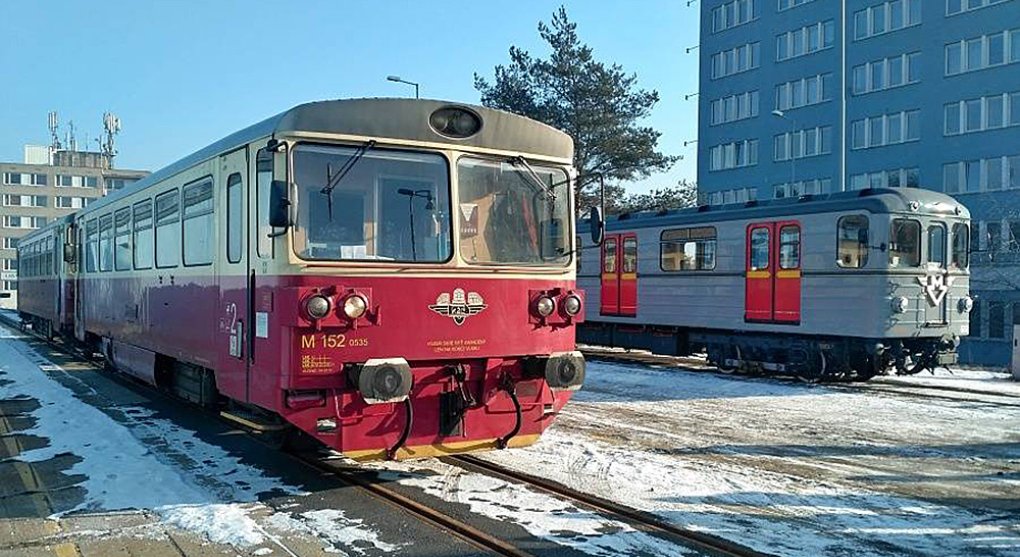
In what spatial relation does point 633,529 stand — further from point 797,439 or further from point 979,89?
point 979,89

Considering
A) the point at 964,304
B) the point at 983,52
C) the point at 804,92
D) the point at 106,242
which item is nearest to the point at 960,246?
the point at 964,304

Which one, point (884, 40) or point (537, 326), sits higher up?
point (884, 40)

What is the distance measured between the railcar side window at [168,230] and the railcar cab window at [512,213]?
3.72 meters

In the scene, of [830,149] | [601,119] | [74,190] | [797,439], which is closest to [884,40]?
[830,149]


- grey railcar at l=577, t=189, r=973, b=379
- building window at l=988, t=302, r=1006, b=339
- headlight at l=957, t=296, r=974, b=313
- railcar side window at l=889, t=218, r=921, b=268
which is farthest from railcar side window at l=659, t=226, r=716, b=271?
building window at l=988, t=302, r=1006, b=339

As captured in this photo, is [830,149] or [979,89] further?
[830,149]

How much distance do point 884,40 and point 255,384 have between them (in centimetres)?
4397

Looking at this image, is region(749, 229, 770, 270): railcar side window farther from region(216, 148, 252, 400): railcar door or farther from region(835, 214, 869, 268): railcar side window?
region(216, 148, 252, 400): railcar door

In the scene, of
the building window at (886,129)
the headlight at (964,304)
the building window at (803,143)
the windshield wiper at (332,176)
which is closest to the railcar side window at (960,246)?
the headlight at (964,304)

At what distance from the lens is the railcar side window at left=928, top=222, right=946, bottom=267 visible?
49.5ft

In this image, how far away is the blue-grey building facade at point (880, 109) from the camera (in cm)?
3809

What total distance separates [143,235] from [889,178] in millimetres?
40175

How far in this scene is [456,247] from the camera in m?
7.20

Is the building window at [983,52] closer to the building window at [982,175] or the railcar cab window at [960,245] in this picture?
the building window at [982,175]
